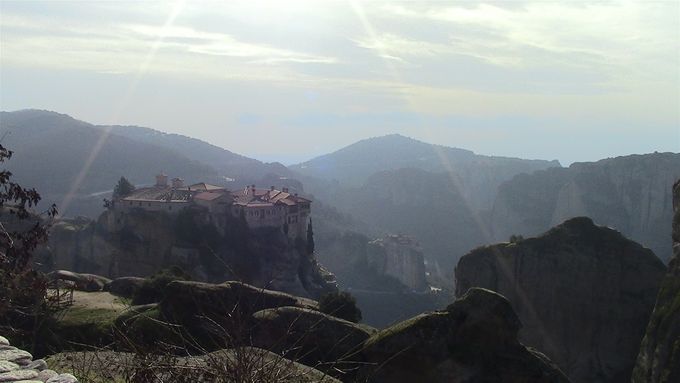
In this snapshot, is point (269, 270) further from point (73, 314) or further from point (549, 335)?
point (73, 314)

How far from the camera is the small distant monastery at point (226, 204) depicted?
212 feet

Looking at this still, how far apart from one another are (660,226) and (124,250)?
113 metres

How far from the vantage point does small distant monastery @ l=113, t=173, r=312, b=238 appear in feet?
212

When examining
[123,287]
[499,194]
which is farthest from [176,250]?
[499,194]

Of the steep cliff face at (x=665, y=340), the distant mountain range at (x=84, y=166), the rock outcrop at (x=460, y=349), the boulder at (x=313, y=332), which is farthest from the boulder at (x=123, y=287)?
the distant mountain range at (x=84, y=166)

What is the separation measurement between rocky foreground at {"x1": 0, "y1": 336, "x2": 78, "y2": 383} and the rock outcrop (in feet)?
29.4

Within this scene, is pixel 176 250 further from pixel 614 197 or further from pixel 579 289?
pixel 614 197

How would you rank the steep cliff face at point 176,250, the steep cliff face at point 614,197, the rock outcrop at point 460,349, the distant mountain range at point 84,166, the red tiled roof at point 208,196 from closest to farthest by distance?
1. the rock outcrop at point 460,349
2. the steep cliff face at point 176,250
3. the red tiled roof at point 208,196
4. the steep cliff face at point 614,197
5. the distant mountain range at point 84,166

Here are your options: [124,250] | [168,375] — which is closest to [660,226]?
[124,250]

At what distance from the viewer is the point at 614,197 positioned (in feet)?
470

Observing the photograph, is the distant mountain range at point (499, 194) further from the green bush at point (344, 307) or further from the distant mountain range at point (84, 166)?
the green bush at point (344, 307)

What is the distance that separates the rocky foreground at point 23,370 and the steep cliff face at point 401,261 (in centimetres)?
11912

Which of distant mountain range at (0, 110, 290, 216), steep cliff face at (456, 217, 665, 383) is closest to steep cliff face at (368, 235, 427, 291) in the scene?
distant mountain range at (0, 110, 290, 216)

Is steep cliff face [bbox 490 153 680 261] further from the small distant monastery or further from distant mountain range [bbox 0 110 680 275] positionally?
the small distant monastery
